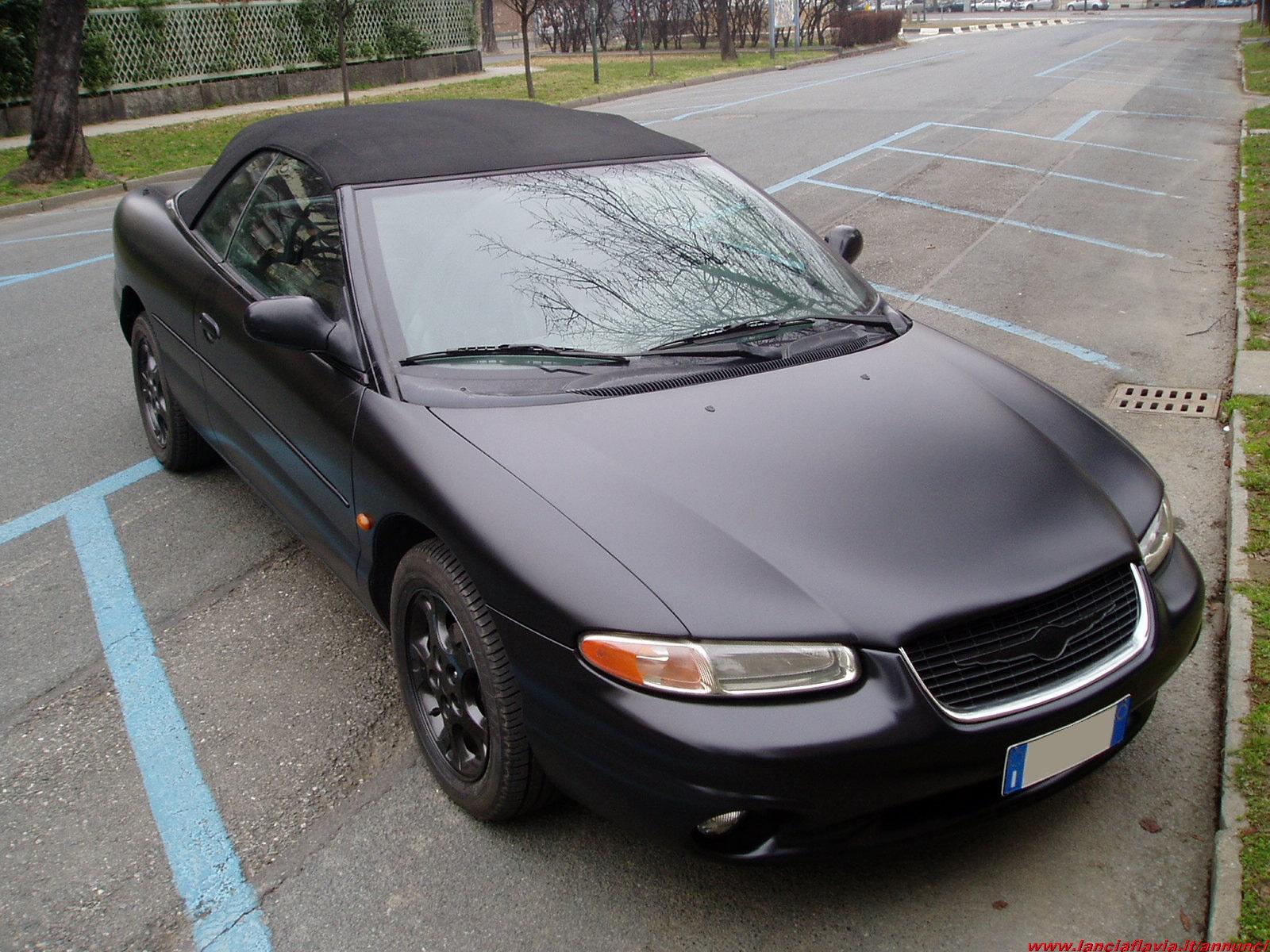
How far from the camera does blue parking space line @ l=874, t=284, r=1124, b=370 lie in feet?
19.5

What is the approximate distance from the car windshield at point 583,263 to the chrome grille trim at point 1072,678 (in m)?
1.23

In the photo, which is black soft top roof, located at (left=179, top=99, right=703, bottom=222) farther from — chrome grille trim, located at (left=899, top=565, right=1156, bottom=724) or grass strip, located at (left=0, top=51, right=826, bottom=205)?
grass strip, located at (left=0, top=51, right=826, bottom=205)

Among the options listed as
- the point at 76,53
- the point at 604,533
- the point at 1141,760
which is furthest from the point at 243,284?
the point at 76,53

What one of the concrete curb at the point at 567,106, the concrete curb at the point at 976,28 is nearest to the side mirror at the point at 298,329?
the concrete curb at the point at 567,106

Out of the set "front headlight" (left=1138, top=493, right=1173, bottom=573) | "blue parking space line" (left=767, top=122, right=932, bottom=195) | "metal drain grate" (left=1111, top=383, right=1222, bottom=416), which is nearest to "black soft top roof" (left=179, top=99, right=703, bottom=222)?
"front headlight" (left=1138, top=493, right=1173, bottom=573)

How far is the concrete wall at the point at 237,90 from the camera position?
18.1 metres

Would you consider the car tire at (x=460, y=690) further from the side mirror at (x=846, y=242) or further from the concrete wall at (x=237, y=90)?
the concrete wall at (x=237, y=90)

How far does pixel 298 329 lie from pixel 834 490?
4.95ft

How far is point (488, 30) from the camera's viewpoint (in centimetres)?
4031

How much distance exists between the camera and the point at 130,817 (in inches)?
109

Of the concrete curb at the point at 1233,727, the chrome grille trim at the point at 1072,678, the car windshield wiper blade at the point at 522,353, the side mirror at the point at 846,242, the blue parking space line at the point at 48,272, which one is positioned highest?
the car windshield wiper blade at the point at 522,353

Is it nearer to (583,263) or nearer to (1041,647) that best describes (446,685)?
(583,263)

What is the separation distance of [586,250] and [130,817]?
194 centimetres

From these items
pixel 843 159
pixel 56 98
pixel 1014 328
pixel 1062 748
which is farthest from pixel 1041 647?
pixel 56 98
